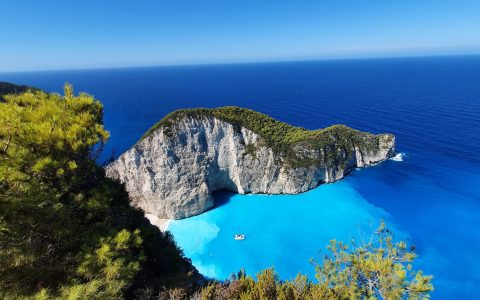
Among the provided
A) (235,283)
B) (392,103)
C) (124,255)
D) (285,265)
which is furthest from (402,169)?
(392,103)

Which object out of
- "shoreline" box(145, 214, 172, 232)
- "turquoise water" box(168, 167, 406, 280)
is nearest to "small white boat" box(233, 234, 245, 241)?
"turquoise water" box(168, 167, 406, 280)

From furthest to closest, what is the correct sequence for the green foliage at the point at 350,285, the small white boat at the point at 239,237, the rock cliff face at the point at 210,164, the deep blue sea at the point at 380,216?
1. the rock cliff face at the point at 210,164
2. the small white boat at the point at 239,237
3. the deep blue sea at the point at 380,216
4. the green foliage at the point at 350,285

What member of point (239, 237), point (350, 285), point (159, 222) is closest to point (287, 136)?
point (239, 237)

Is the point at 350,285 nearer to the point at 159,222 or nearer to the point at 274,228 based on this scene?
the point at 274,228

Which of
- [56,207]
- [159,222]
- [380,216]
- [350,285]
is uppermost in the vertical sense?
[56,207]

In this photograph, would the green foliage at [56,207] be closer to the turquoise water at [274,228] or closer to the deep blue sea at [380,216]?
the deep blue sea at [380,216]

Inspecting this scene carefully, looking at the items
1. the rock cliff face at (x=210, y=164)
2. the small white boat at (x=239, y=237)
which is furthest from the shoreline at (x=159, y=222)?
the small white boat at (x=239, y=237)

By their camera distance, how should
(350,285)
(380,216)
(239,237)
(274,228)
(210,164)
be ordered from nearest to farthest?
(350,285) → (239,237) → (274,228) → (380,216) → (210,164)
